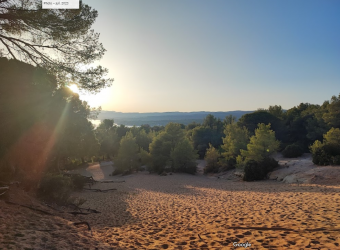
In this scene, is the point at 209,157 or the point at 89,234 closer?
the point at 89,234

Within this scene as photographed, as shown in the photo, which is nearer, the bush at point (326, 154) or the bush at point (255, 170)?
the bush at point (326, 154)

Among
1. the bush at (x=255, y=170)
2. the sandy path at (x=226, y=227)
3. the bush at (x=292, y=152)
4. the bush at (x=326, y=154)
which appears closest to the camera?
the sandy path at (x=226, y=227)

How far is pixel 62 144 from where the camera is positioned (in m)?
20.7

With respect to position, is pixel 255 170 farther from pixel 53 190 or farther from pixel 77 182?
pixel 53 190

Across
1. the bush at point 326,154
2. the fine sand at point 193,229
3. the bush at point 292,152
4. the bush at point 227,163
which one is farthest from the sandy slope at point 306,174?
the bush at point 292,152

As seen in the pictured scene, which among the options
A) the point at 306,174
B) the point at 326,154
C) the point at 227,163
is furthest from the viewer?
the point at 227,163

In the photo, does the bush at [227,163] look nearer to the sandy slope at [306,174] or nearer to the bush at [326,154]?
the sandy slope at [306,174]

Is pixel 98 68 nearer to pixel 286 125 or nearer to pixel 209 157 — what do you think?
pixel 209 157

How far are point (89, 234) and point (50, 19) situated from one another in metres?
8.70

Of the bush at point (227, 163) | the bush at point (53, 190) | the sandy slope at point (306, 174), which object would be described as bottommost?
the bush at point (227, 163)

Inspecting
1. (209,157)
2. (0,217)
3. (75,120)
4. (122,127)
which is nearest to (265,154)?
(209,157)

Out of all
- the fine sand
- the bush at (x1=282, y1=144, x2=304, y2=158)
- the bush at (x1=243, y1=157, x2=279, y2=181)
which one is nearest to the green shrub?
the fine sand

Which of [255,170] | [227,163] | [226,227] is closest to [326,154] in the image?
[255,170]

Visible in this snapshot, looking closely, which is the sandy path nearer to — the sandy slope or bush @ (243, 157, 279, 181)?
the sandy slope
